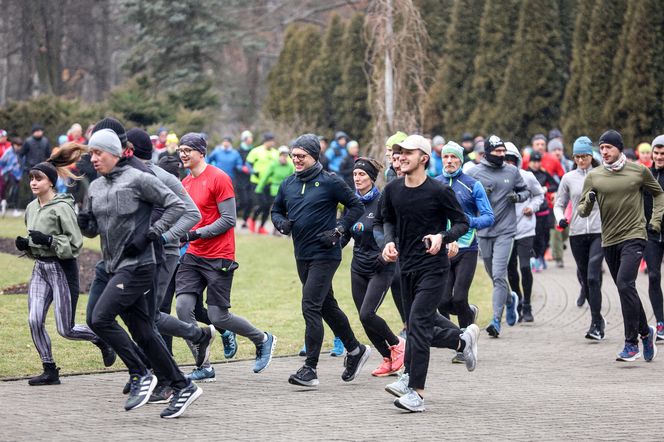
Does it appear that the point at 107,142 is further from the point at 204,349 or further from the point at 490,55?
the point at 490,55

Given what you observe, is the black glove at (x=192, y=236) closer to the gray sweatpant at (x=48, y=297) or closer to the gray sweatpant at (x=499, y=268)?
the gray sweatpant at (x=48, y=297)

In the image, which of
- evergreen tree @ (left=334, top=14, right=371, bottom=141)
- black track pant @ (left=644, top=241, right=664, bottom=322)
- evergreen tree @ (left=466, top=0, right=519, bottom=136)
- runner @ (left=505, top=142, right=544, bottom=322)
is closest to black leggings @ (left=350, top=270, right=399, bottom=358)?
black track pant @ (left=644, top=241, right=664, bottom=322)

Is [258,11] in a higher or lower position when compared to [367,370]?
higher

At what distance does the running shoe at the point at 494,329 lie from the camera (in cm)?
1308

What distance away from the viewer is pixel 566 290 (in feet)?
58.1

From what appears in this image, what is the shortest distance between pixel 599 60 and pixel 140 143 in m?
21.6

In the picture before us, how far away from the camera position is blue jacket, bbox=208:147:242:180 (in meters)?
27.2

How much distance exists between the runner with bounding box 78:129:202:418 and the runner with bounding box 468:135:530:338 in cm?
539


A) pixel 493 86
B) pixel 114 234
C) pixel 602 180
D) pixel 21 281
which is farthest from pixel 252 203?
pixel 114 234

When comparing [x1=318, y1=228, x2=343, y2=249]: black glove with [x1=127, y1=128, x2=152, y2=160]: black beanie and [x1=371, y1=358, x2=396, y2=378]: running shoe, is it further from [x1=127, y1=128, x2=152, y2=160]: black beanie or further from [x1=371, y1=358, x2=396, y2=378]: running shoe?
[x1=127, y1=128, x2=152, y2=160]: black beanie

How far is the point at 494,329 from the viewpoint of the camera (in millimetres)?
13094

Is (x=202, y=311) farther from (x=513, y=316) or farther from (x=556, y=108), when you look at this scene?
(x=556, y=108)

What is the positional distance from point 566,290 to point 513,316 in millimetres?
3820

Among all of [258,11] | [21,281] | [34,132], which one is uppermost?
[258,11]
